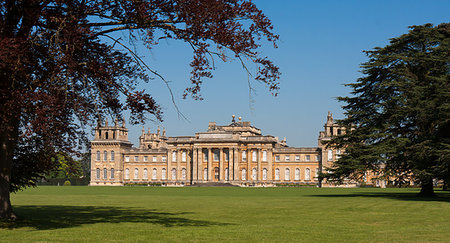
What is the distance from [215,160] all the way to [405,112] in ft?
233

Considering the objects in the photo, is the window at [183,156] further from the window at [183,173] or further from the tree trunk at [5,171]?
the tree trunk at [5,171]

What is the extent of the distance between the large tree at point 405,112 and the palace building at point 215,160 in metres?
58.1

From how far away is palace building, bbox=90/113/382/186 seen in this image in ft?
346

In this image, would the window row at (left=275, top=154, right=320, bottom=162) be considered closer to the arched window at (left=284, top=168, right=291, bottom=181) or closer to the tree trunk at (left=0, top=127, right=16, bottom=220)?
the arched window at (left=284, top=168, right=291, bottom=181)

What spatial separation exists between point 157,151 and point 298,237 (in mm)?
101676

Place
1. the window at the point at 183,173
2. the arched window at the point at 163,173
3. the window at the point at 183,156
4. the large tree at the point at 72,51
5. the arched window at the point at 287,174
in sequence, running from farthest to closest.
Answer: the arched window at the point at 163,173 → the window at the point at 183,156 → the window at the point at 183,173 → the arched window at the point at 287,174 → the large tree at the point at 72,51

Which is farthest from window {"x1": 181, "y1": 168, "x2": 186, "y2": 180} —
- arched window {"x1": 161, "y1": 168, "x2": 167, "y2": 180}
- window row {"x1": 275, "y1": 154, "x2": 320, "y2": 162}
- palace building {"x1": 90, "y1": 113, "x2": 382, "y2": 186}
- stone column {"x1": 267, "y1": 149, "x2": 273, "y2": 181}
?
window row {"x1": 275, "y1": 154, "x2": 320, "y2": 162}

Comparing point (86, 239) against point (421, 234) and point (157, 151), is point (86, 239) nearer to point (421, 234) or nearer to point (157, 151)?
point (421, 234)

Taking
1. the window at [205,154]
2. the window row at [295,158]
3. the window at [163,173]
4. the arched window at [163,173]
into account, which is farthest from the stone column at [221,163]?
the window at [163,173]

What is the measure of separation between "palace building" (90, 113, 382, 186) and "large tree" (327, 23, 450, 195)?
58.1 m

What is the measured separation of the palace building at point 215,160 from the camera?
10556 cm

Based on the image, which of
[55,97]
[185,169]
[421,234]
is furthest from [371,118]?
[185,169]

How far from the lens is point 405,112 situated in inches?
1529

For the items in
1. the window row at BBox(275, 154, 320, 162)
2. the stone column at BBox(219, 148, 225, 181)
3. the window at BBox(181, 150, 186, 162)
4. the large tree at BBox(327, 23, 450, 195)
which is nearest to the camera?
the large tree at BBox(327, 23, 450, 195)
